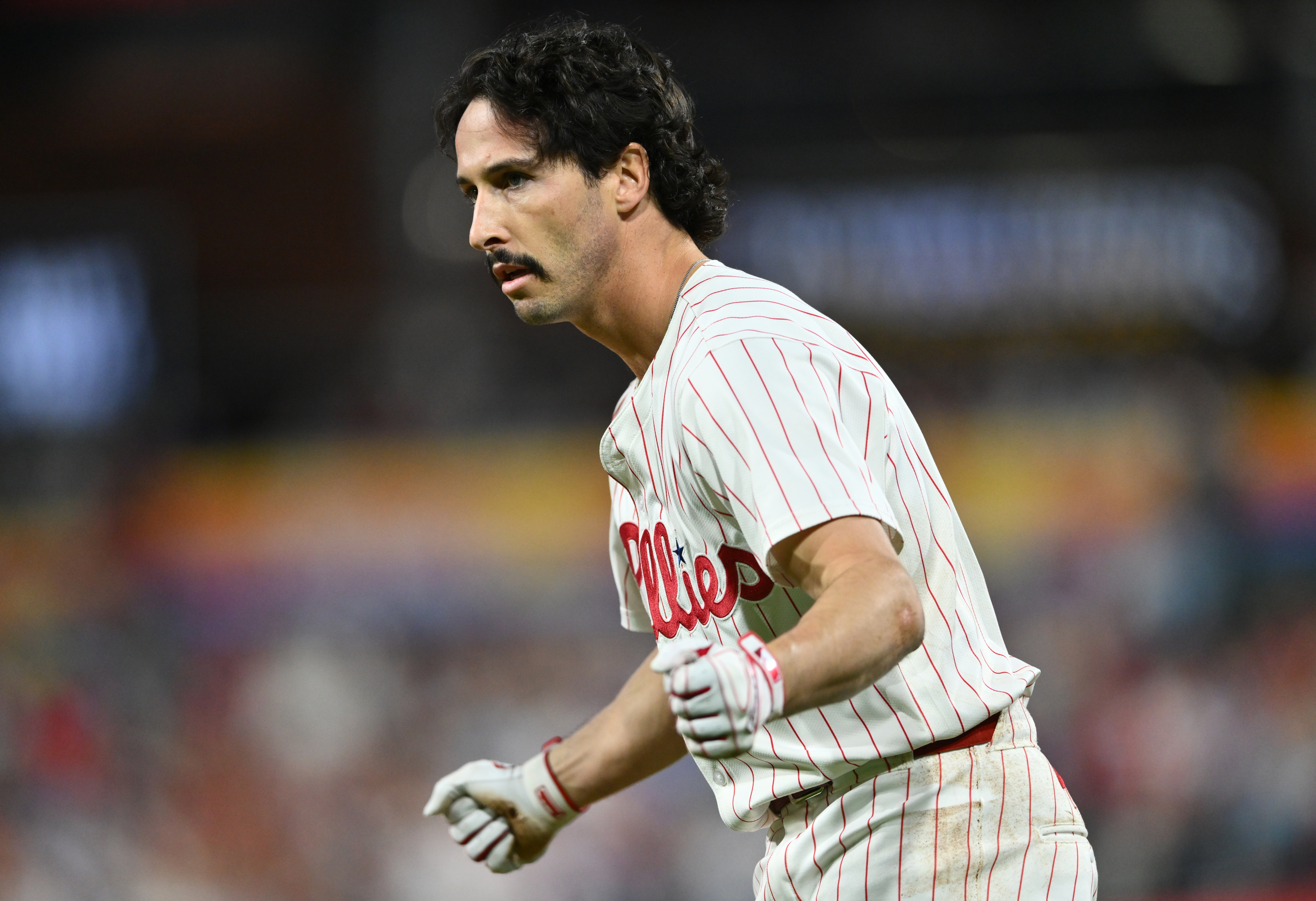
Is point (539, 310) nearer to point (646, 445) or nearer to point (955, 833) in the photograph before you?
point (646, 445)

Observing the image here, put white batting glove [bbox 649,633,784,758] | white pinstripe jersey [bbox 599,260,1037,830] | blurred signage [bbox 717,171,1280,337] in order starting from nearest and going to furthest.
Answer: white batting glove [bbox 649,633,784,758] → white pinstripe jersey [bbox 599,260,1037,830] → blurred signage [bbox 717,171,1280,337]

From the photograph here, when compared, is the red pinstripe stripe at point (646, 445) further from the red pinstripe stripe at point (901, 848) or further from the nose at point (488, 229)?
the red pinstripe stripe at point (901, 848)

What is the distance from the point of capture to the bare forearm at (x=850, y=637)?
1493 mm

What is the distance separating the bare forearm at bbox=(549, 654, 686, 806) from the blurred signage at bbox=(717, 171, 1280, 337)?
6940 millimetres

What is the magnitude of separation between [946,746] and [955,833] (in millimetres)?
117

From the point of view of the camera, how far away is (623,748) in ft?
7.59

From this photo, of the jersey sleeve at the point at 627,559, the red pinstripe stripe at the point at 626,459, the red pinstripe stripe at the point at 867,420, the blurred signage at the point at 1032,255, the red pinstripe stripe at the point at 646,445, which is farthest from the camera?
the blurred signage at the point at 1032,255

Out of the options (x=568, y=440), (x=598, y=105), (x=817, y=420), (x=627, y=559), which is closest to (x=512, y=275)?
(x=598, y=105)

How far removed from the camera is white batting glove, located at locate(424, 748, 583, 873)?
2301mm

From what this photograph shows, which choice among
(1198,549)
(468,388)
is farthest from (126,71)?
(1198,549)

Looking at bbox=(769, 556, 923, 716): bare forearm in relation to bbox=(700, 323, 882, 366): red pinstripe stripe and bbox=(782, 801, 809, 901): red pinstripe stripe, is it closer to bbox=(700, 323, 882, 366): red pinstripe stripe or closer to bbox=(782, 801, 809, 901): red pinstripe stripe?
bbox=(700, 323, 882, 366): red pinstripe stripe

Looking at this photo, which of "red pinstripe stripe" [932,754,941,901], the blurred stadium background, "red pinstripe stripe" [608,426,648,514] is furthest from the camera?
the blurred stadium background

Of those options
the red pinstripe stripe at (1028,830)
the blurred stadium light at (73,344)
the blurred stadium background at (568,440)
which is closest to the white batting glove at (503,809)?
the red pinstripe stripe at (1028,830)

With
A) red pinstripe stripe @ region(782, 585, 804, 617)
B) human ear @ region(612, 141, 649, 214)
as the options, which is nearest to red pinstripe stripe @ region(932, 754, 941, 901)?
red pinstripe stripe @ region(782, 585, 804, 617)
